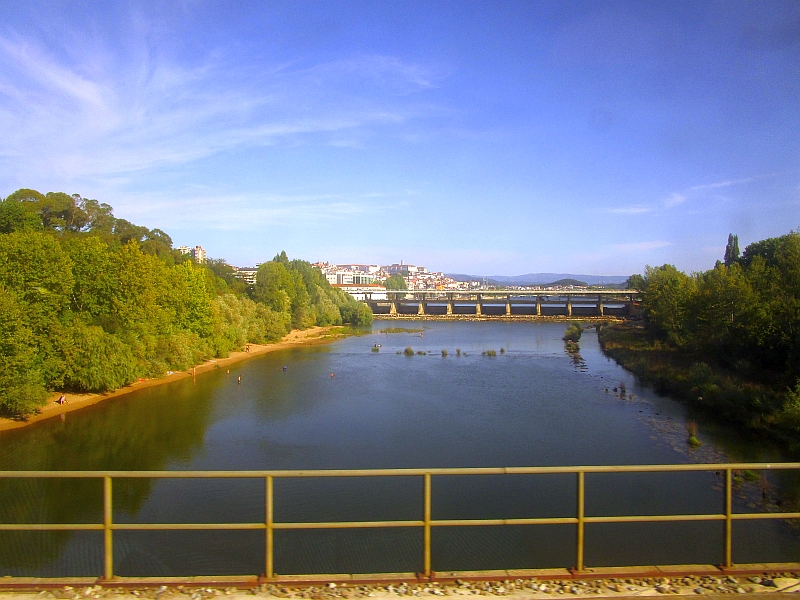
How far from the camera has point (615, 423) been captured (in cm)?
1554

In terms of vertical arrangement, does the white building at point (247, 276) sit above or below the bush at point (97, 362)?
above

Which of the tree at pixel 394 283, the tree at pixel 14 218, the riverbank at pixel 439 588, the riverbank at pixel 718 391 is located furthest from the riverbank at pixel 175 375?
the tree at pixel 394 283

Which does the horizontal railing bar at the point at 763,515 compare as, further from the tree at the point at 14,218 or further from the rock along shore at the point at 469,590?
the tree at the point at 14,218

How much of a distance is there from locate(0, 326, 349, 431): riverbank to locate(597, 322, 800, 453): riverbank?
58.5 ft

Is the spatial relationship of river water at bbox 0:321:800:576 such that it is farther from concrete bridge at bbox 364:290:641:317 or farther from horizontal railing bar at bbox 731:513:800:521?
concrete bridge at bbox 364:290:641:317

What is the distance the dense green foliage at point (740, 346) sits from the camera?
15.1 meters

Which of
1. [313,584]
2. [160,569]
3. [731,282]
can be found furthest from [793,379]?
[313,584]

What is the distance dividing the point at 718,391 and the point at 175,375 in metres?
19.1

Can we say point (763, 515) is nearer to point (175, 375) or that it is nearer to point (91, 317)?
point (91, 317)

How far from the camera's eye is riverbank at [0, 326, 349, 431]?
1589 cm

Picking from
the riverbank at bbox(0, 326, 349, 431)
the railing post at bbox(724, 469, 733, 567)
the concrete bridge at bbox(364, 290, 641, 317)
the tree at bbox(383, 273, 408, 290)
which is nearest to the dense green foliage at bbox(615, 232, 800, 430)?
the railing post at bbox(724, 469, 733, 567)

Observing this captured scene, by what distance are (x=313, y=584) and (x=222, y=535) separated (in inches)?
242

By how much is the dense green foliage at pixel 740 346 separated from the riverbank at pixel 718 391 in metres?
0.03

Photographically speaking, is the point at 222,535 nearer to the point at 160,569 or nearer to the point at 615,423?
the point at 160,569
